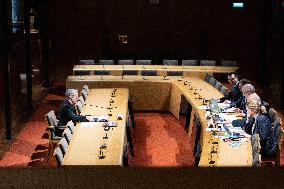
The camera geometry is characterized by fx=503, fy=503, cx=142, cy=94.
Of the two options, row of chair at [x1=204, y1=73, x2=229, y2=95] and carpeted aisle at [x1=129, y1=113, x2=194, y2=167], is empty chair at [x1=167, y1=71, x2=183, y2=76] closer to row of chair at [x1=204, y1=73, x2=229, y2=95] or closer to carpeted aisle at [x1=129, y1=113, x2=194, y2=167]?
row of chair at [x1=204, y1=73, x2=229, y2=95]

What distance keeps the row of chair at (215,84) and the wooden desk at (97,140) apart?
7.79 ft

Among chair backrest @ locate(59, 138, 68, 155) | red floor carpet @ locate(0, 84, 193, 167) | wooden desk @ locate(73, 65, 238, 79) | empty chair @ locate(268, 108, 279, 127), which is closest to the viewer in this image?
chair backrest @ locate(59, 138, 68, 155)

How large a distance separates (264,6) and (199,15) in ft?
7.27

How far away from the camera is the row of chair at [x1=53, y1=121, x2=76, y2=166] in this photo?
6891mm

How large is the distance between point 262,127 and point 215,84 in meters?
4.52

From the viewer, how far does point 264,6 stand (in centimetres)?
1712

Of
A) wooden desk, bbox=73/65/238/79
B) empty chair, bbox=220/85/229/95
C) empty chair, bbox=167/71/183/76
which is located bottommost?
empty chair, bbox=220/85/229/95

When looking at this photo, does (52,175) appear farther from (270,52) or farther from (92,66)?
(270,52)

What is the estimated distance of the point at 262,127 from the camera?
25.5ft

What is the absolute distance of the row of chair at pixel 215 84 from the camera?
37.3 ft

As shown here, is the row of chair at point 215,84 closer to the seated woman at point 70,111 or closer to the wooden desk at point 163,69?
the wooden desk at point 163,69

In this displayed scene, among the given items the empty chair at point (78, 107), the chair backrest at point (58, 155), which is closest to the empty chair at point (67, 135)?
the chair backrest at point (58, 155)

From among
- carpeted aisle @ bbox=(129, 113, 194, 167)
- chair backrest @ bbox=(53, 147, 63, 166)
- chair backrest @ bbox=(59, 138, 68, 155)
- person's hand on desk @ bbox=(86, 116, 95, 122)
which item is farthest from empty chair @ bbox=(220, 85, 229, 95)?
chair backrest @ bbox=(53, 147, 63, 166)

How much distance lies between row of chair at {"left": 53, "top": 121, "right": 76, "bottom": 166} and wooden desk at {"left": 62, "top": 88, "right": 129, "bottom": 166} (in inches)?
3.4
